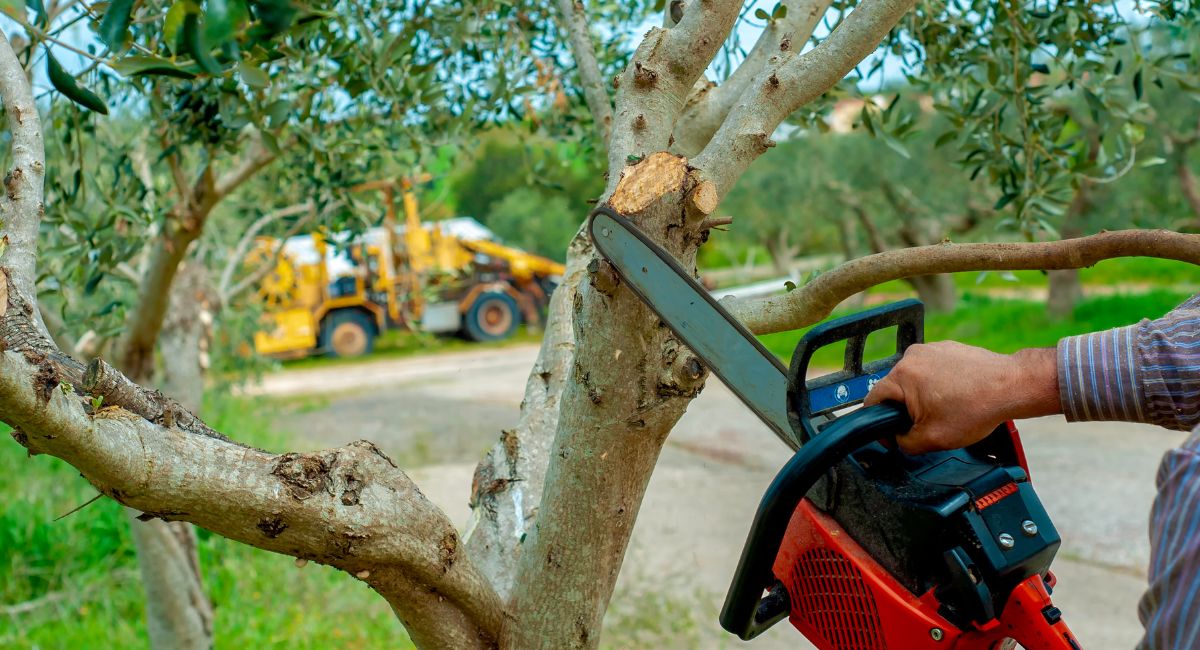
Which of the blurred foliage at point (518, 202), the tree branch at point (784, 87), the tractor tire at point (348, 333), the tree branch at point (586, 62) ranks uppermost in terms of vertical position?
the blurred foliage at point (518, 202)

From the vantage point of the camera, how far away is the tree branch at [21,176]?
4.53 feet

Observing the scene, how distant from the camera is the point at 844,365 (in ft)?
4.69

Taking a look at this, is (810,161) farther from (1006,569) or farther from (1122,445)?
(1006,569)

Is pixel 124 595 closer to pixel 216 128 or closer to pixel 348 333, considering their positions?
pixel 216 128

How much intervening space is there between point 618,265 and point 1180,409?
75 centimetres

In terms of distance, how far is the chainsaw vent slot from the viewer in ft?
4.45

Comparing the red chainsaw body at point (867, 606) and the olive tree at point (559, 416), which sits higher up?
the olive tree at point (559, 416)

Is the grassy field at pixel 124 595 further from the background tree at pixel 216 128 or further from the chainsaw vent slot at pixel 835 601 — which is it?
the chainsaw vent slot at pixel 835 601

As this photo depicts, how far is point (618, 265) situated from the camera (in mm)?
1385

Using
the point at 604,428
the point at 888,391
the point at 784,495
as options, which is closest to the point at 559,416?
the point at 604,428

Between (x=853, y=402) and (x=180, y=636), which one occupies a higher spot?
(x=853, y=402)

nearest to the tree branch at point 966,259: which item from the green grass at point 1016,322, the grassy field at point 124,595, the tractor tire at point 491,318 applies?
the grassy field at point 124,595

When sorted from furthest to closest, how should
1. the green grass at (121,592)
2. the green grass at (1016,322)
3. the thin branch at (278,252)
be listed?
the green grass at (1016,322)
the green grass at (121,592)
the thin branch at (278,252)

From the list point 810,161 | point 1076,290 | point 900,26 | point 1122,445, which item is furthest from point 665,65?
point 810,161
